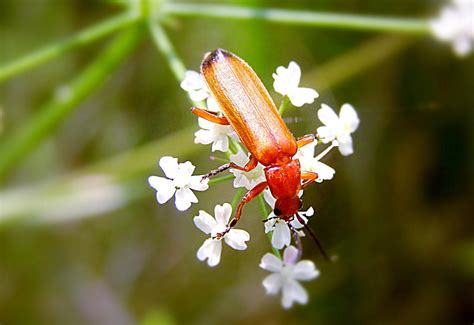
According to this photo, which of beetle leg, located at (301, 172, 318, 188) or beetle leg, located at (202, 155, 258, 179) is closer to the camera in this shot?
beetle leg, located at (202, 155, 258, 179)

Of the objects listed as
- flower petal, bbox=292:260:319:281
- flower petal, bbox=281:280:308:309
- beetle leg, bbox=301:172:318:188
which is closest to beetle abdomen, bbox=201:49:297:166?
beetle leg, bbox=301:172:318:188

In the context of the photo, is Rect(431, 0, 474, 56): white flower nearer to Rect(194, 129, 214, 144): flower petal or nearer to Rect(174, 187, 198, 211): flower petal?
Rect(194, 129, 214, 144): flower petal

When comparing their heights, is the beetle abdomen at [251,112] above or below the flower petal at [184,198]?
above

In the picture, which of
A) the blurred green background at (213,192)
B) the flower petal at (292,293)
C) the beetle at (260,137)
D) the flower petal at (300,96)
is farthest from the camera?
the blurred green background at (213,192)

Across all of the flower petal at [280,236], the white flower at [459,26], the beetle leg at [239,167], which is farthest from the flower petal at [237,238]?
the white flower at [459,26]

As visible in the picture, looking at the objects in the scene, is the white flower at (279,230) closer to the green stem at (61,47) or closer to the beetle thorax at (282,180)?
the beetle thorax at (282,180)

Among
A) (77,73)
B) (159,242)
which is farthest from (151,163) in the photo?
(77,73)
